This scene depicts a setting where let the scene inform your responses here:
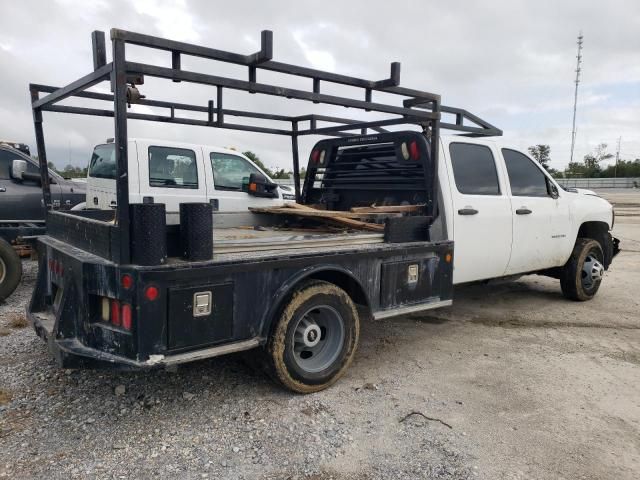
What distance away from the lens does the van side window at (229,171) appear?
24.8 ft

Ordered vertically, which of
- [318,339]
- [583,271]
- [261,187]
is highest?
[261,187]

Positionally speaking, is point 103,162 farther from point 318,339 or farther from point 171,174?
point 318,339

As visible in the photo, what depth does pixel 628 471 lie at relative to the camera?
2.89 metres

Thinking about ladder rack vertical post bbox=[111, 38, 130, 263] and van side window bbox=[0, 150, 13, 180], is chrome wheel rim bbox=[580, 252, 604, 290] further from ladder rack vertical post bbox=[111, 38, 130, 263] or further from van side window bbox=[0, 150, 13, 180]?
van side window bbox=[0, 150, 13, 180]

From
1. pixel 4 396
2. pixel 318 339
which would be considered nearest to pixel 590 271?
pixel 318 339

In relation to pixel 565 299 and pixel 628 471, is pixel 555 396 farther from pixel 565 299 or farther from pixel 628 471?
pixel 565 299

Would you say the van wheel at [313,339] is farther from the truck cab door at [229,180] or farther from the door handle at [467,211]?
the truck cab door at [229,180]

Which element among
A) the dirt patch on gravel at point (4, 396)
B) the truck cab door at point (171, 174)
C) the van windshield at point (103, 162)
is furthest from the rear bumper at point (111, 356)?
the van windshield at point (103, 162)

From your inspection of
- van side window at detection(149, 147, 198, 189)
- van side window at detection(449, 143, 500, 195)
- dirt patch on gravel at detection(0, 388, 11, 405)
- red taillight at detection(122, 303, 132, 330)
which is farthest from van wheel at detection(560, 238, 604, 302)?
dirt patch on gravel at detection(0, 388, 11, 405)

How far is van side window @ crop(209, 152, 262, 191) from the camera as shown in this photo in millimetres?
7559

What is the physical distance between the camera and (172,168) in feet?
23.5

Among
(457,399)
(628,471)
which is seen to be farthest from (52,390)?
(628,471)

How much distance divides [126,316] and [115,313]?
0.44ft

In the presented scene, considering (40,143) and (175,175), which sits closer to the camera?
(40,143)
